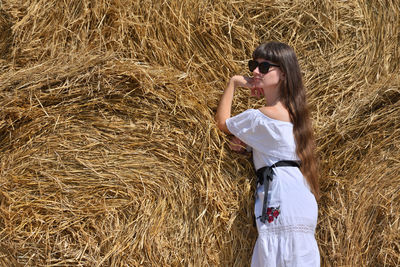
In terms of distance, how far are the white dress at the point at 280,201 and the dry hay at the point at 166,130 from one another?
0.36 ft

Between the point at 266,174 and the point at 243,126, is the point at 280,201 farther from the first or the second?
the point at 243,126

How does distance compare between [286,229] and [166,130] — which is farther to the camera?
[166,130]

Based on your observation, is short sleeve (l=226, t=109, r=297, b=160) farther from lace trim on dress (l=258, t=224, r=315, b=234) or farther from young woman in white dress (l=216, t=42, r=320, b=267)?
lace trim on dress (l=258, t=224, r=315, b=234)

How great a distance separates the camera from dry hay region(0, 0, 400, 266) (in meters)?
2.19

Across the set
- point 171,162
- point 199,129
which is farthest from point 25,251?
point 199,129

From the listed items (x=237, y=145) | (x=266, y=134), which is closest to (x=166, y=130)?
(x=237, y=145)

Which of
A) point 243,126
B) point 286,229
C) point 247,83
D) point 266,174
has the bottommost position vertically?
point 286,229

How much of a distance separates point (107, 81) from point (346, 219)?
1058 mm

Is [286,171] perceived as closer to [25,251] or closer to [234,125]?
[234,125]

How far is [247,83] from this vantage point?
2.30 meters

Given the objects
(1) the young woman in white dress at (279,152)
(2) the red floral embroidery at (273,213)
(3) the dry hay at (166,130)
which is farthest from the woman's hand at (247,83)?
(2) the red floral embroidery at (273,213)

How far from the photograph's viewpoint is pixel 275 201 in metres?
2.12

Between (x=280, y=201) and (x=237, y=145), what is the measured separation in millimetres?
304

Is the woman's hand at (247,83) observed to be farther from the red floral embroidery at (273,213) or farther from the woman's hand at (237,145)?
the red floral embroidery at (273,213)
